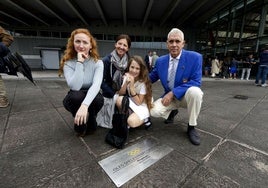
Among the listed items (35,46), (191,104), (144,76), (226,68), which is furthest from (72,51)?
(35,46)

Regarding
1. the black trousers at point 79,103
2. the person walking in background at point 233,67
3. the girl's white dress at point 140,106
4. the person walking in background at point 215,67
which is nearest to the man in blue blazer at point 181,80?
the girl's white dress at point 140,106

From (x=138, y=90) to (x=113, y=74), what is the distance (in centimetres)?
55

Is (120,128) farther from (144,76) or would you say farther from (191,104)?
(191,104)

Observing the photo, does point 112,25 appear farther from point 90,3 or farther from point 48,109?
point 48,109

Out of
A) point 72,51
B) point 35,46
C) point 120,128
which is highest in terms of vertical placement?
point 35,46

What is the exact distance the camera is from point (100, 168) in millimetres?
1456

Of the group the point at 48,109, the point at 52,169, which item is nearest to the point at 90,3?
the point at 48,109

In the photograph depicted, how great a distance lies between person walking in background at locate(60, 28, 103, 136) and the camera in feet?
5.94

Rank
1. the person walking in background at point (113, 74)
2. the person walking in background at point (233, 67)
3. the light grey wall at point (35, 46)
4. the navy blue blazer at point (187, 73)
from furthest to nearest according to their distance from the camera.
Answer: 1. the light grey wall at point (35, 46)
2. the person walking in background at point (233, 67)
3. the person walking in background at point (113, 74)
4. the navy blue blazer at point (187, 73)

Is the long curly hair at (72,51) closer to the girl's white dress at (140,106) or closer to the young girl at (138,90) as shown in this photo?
the young girl at (138,90)

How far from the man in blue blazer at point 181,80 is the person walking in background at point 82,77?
897 mm

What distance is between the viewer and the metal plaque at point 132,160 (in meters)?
1.38

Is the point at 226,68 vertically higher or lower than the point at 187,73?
higher

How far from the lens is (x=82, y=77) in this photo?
186 cm
